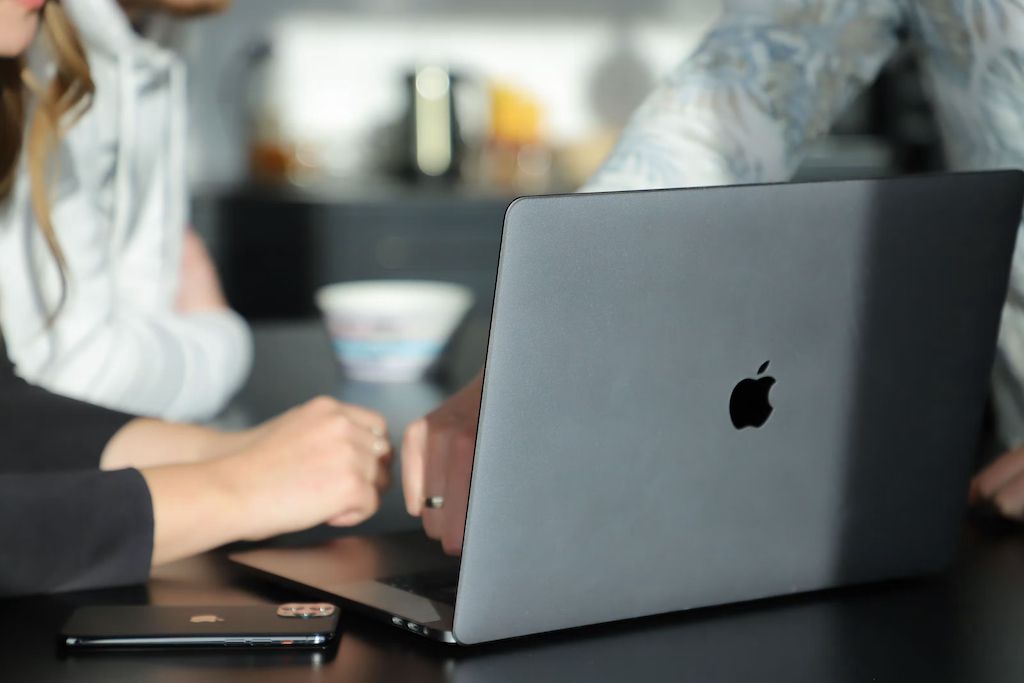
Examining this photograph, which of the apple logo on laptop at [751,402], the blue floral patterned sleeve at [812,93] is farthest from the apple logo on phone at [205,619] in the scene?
the blue floral patterned sleeve at [812,93]

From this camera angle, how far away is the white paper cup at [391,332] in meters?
1.55

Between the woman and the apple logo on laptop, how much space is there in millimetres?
316

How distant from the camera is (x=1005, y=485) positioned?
0.98 meters

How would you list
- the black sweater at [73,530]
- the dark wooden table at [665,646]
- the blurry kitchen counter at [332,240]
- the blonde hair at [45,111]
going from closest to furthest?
the dark wooden table at [665,646]
the black sweater at [73,530]
the blonde hair at [45,111]
the blurry kitchen counter at [332,240]

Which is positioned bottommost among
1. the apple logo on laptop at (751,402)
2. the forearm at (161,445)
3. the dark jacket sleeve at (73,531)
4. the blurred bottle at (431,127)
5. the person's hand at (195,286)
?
the dark jacket sleeve at (73,531)

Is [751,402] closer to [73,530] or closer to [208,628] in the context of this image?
[208,628]

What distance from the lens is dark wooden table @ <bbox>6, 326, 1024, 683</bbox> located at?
69cm

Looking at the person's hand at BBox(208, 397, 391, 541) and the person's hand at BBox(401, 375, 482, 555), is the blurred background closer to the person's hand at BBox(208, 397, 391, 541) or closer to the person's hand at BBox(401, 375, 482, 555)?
the person's hand at BBox(208, 397, 391, 541)

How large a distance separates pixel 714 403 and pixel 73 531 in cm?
41

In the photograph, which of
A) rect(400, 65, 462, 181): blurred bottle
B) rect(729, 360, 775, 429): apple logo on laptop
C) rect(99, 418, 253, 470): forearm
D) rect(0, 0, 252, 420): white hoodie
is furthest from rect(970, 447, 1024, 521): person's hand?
rect(400, 65, 462, 181): blurred bottle

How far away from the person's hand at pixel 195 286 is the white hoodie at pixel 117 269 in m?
0.05

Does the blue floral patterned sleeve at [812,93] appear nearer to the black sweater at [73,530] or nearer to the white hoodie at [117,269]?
the black sweater at [73,530]

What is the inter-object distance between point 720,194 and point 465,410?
26cm

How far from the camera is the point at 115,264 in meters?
1.46
